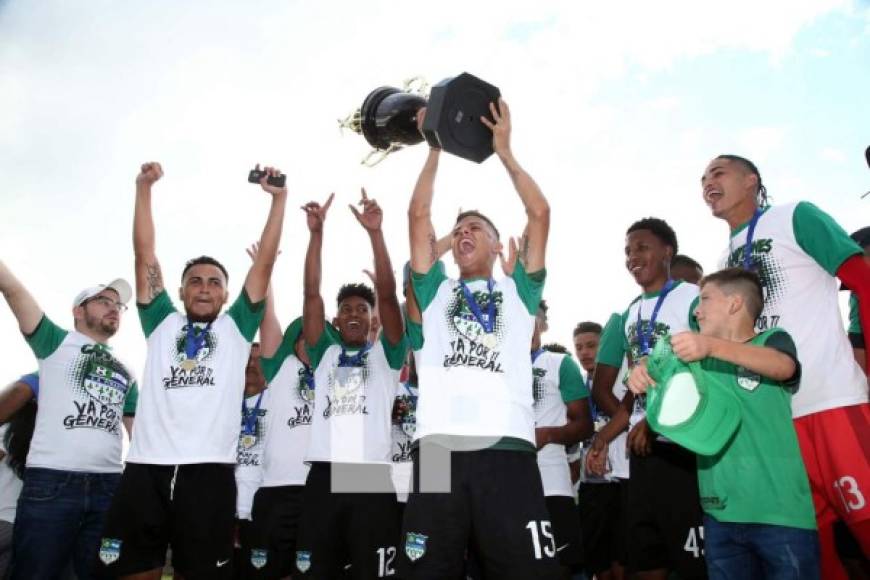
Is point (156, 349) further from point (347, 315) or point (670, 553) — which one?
point (670, 553)

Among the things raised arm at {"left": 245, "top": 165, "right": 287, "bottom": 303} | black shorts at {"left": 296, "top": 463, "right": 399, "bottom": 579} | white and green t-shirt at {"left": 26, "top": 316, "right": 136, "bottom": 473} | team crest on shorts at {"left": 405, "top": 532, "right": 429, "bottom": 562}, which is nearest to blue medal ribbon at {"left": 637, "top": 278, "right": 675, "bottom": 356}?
black shorts at {"left": 296, "top": 463, "right": 399, "bottom": 579}

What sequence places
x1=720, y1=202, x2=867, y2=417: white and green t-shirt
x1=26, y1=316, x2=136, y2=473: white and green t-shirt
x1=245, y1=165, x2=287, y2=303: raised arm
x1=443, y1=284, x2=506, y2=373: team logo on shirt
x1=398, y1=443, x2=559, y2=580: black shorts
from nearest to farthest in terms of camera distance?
x1=398, y1=443, x2=559, y2=580: black shorts, x1=720, y1=202, x2=867, y2=417: white and green t-shirt, x1=443, y1=284, x2=506, y2=373: team logo on shirt, x1=245, y1=165, x2=287, y2=303: raised arm, x1=26, y1=316, x2=136, y2=473: white and green t-shirt

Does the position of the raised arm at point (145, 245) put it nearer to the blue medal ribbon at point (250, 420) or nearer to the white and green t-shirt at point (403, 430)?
the white and green t-shirt at point (403, 430)

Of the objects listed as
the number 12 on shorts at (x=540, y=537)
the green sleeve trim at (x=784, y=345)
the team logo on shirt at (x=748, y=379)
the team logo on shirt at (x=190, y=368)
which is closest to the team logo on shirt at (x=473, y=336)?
the number 12 on shorts at (x=540, y=537)

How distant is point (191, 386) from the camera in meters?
4.85

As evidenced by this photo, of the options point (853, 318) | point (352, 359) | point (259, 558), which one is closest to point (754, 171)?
point (853, 318)

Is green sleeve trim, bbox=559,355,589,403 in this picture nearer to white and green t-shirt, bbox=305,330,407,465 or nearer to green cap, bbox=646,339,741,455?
white and green t-shirt, bbox=305,330,407,465

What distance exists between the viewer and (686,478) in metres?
4.62

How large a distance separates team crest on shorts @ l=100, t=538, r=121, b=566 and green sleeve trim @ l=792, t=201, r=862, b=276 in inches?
176

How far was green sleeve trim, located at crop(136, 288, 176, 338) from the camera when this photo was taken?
204 inches

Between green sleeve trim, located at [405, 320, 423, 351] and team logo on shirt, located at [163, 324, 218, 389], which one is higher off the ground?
green sleeve trim, located at [405, 320, 423, 351]

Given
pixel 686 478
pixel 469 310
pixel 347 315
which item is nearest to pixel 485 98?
pixel 469 310

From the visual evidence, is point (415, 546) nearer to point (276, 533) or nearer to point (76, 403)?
point (276, 533)

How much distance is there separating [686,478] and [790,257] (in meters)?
1.57
